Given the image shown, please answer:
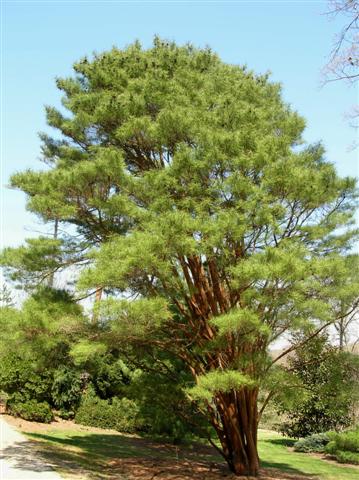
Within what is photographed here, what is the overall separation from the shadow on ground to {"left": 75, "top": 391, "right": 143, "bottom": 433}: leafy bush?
190 centimetres

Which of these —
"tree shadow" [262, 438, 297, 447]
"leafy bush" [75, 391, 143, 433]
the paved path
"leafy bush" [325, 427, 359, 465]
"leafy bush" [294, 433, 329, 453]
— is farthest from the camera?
"tree shadow" [262, 438, 297, 447]

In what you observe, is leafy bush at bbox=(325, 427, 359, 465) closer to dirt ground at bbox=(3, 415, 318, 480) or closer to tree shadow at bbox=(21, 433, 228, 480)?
dirt ground at bbox=(3, 415, 318, 480)

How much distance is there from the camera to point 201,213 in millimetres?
7586

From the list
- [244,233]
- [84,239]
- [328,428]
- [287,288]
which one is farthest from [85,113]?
[328,428]

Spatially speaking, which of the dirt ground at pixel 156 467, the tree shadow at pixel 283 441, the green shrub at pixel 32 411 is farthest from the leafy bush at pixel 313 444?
the green shrub at pixel 32 411

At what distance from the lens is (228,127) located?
835 centimetres

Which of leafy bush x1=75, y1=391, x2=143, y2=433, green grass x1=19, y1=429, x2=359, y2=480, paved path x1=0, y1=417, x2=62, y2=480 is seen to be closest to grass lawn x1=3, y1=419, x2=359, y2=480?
green grass x1=19, y1=429, x2=359, y2=480

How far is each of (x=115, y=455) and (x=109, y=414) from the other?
5137 millimetres

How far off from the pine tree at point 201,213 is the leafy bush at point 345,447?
5.52m

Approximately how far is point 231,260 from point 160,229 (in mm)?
1444

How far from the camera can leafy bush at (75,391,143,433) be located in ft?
48.1

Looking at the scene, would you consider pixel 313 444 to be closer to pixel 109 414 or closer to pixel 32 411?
pixel 109 414

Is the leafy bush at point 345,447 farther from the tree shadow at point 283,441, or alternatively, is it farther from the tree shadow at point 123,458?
the tree shadow at point 123,458

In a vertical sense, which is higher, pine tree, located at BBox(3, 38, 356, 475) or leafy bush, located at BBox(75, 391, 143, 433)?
pine tree, located at BBox(3, 38, 356, 475)
